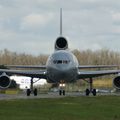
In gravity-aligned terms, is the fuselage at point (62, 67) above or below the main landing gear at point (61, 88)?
above

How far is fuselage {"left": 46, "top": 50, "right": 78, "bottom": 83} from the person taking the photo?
47219 mm

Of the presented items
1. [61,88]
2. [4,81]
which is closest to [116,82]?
[61,88]

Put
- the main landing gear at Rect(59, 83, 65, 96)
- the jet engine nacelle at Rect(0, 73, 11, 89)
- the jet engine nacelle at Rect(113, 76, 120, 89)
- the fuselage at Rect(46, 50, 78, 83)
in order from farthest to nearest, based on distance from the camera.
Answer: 1. the jet engine nacelle at Rect(113, 76, 120, 89)
2. the jet engine nacelle at Rect(0, 73, 11, 89)
3. the main landing gear at Rect(59, 83, 65, 96)
4. the fuselage at Rect(46, 50, 78, 83)

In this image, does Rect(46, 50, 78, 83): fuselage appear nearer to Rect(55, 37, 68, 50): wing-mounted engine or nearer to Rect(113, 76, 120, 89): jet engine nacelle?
Rect(113, 76, 120, 89): jet engine nacelle

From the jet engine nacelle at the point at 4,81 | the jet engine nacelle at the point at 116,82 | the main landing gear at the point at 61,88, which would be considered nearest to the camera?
the main landing gear at the point at 61,88

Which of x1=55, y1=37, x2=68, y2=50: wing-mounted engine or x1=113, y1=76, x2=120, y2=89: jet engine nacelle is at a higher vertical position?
x1=55, y1=37, x2=68, y2=50: wing-mounted engine

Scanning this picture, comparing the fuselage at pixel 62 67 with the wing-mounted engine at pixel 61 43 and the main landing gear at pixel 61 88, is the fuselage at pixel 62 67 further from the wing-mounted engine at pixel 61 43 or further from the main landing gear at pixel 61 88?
the wing-mounted engine at pixel 61 43

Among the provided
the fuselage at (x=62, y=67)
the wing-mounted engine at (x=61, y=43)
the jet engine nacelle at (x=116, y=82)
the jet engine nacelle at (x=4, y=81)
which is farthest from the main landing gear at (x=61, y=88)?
the wing-mounted engine at (x=61, y=43)

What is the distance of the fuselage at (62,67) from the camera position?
47.2m

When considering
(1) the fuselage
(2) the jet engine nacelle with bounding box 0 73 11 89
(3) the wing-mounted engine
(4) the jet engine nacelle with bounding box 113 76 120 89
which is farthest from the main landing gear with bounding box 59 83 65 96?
(3) the wing-mounted engine

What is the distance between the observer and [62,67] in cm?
4731

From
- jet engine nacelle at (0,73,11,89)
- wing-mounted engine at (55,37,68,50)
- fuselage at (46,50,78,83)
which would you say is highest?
wing-mounted engine at (55,37,68,50)

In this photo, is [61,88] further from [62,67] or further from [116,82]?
[116,82]

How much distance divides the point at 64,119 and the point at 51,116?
4.73 feet
